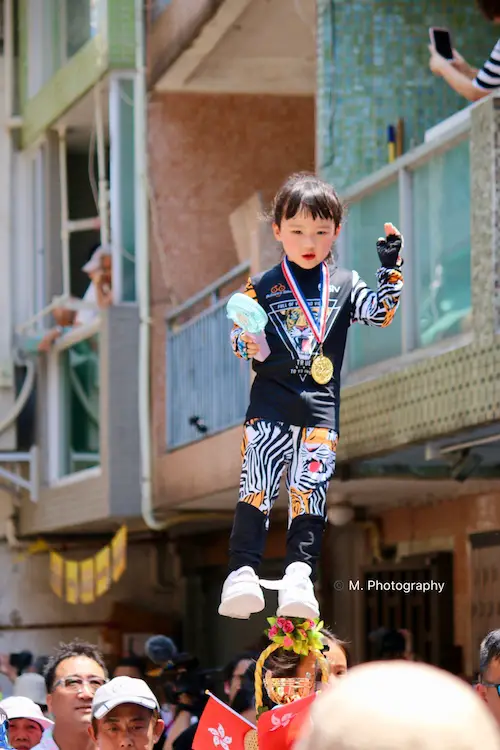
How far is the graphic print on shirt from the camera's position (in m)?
5.20

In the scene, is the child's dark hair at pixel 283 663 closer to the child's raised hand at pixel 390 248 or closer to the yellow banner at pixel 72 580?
the child's raised hand at pixel 390 248

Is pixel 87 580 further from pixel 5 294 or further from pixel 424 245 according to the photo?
pixel 424 245

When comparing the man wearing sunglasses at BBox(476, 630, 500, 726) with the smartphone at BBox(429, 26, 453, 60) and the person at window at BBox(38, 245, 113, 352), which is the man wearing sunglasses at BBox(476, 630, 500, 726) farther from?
the person at window at BBox(38, 245, 113, 352)

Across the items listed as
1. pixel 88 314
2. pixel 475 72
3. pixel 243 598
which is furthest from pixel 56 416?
pixel 243 598

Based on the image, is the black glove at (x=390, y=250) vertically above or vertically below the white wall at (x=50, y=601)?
above

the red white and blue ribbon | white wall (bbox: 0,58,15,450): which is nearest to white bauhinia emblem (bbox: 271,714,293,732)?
the red white and blue ribbon

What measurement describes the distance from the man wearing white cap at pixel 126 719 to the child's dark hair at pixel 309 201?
1.59 metres

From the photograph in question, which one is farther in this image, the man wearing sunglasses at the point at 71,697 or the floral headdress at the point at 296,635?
the man wearing sunglasses at the point at 71,697

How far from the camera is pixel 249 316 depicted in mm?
5105

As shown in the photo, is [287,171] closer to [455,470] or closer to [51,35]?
[51,35]

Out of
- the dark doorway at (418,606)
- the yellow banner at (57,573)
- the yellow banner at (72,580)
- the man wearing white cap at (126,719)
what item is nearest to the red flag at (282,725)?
the man wearing white cap at (126,719)

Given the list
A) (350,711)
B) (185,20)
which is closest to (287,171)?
(185,20)

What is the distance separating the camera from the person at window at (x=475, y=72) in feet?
27.6

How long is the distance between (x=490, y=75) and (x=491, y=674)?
4.39 m
